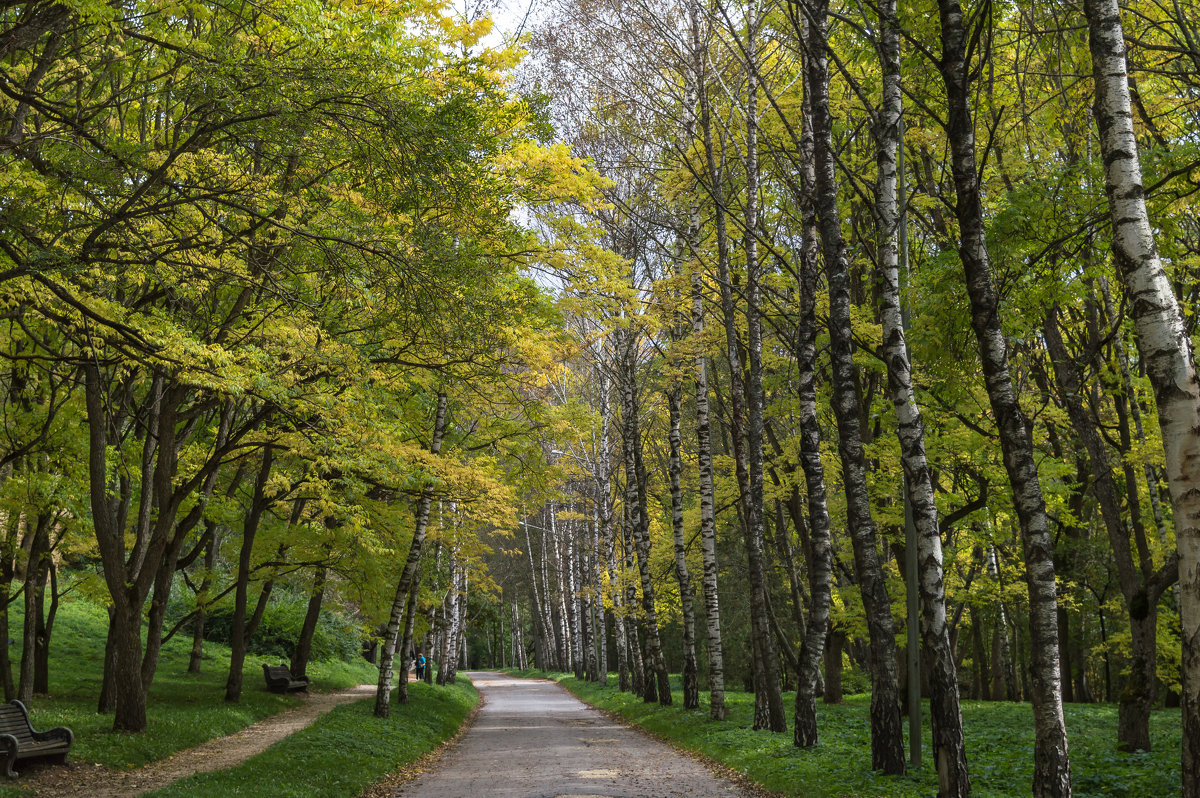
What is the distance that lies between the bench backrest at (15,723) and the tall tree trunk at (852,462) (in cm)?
1008

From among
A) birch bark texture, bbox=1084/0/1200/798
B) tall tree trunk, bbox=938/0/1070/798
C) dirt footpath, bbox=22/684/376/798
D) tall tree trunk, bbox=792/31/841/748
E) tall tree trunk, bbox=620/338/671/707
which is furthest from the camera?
tall tree trunk, bbox=620/338/671/707

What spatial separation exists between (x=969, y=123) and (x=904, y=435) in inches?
123

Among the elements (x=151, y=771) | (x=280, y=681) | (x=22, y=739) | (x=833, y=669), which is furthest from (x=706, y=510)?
(x=280, y=681)

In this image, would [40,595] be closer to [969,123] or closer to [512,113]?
[512,113]

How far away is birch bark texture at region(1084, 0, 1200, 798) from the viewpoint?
14.0ft

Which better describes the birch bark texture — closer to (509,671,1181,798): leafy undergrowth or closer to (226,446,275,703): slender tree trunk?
(509,671,1181,798): leafy undergrowth

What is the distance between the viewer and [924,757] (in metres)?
11.2

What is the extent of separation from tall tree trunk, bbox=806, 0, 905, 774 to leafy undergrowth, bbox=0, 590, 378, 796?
9446 mm

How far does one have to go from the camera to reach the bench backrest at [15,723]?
9.73 metres

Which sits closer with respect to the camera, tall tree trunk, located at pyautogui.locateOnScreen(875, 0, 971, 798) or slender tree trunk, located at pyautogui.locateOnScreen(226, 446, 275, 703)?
tall tree trunk, located at pyautogui.locateOnScreen(875, 0, 971, 798)

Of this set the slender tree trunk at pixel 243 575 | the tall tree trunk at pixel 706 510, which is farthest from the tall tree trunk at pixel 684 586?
the slender tree trunk at pixel 243 575

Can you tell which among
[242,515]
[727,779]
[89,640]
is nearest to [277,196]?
[727,779]

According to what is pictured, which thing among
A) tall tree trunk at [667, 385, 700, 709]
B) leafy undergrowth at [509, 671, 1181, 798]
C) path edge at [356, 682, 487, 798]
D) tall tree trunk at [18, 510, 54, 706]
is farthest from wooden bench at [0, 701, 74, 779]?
tall tree trunk at [667, 385, 700, 709]

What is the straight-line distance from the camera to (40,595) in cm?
1549
